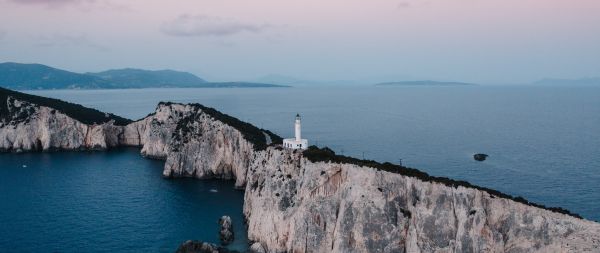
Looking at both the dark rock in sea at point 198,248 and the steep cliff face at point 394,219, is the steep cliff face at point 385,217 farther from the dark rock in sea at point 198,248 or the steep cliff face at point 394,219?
the dark rock in sea at point 198,248

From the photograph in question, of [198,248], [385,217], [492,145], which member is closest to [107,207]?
[198,248]

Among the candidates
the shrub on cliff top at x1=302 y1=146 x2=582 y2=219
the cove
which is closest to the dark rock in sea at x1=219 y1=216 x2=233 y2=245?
the cove

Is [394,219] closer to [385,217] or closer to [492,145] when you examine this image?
[385,217]

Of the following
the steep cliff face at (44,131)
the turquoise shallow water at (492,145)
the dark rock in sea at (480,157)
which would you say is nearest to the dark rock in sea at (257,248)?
the turquoise shallow water at (492,145)

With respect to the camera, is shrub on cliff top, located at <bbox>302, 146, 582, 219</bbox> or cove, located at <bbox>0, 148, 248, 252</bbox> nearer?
shrub on cliff top, located at <bbox>302, 146, 582, 219</bbox>

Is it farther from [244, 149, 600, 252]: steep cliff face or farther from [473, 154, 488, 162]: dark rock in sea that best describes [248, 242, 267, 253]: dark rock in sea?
[473, 154, 488, 162]: dark rock in sea

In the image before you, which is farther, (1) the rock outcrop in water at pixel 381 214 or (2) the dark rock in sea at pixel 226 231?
(2) the dark rock in sea at pixel 226 231

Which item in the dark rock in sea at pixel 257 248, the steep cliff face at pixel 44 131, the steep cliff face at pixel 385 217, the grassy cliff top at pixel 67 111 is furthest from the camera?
the grassy cliff top at pixel 67 111
